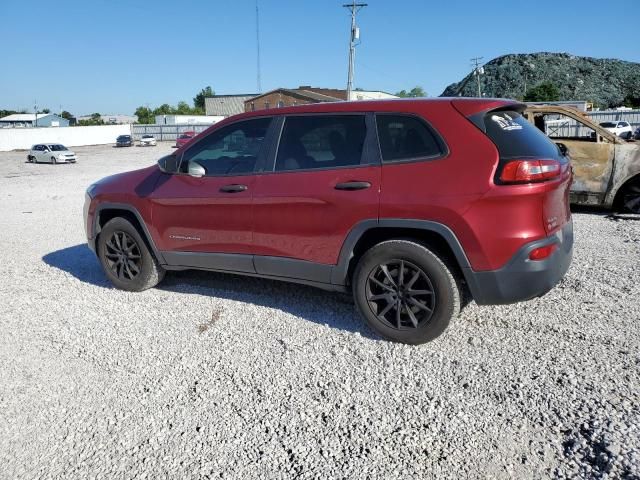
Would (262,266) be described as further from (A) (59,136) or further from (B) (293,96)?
(B) (293,96)

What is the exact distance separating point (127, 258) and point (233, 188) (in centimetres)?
163

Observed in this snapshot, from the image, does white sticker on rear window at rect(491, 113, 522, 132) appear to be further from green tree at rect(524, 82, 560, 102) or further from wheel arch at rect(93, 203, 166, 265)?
green tree at rect(524, 82, 560, 102)

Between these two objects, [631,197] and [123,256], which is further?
[631,197]

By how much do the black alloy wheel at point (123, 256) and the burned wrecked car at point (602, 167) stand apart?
6.26 m

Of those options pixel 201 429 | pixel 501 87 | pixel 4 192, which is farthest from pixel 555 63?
pixel 201 429

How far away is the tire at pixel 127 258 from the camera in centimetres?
510

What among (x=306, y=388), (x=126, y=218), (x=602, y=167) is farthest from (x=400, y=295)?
(x=602, y=167)

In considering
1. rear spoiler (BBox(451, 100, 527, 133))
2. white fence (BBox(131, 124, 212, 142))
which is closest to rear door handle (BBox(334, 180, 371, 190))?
rear spoiler (BBox(451, 100, 527, 133))

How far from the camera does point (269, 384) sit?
330 centimetres

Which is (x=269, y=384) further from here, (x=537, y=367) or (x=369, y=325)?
(x=537, y=367)

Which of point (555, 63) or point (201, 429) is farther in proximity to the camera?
point (555, 63)

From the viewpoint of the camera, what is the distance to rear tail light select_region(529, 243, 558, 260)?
11.1 feet

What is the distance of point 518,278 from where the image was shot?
11.2 ft

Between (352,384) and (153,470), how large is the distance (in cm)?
129
